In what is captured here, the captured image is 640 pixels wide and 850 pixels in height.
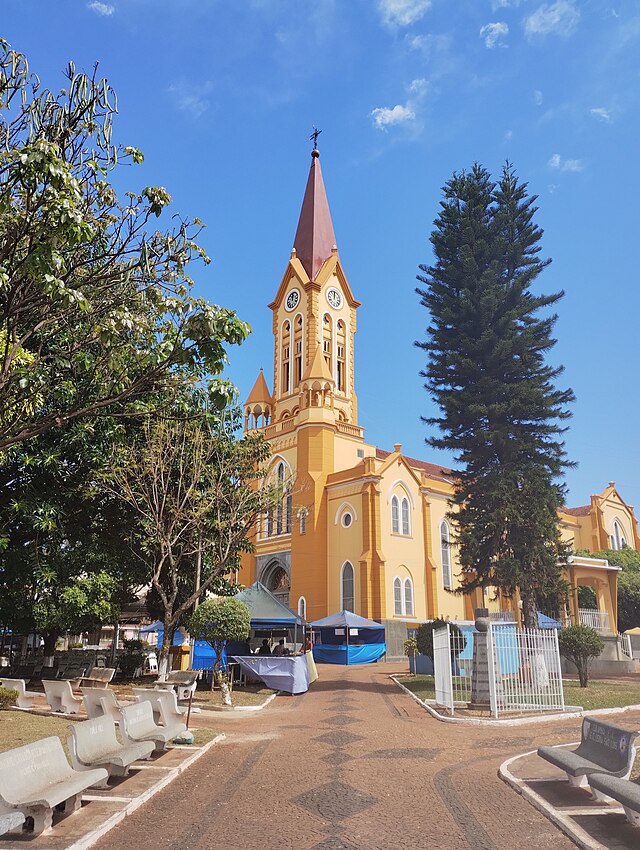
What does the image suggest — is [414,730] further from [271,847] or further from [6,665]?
Answer: [6,665]

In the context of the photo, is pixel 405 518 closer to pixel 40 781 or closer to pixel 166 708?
pixel 166 708

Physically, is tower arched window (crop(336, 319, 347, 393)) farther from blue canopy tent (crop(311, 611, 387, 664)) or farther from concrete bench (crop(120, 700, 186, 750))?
concrete bench (crop(120, 700, 186, 750))

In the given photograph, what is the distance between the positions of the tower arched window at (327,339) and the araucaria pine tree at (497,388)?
20.9 metres

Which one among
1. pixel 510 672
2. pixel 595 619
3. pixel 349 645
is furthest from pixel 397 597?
pixel 510 672

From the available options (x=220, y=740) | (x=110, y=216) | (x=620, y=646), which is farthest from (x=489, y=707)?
(x=620, y=646)

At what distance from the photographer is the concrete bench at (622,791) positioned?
5.38 meters

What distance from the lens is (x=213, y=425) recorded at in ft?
65.8

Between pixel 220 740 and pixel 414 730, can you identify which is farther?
pixel 414 730

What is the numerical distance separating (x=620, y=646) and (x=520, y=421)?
39.9 ft

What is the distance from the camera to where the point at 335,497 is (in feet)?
128

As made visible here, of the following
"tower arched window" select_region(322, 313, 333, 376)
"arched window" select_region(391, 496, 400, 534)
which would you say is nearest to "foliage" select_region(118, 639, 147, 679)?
"arched window" select_region(391, 496, 400, 534)

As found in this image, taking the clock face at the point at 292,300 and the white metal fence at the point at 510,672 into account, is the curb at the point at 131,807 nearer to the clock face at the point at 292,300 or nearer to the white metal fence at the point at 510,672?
Result: the white metal fence at the point at 510,672

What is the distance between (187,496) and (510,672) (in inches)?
345

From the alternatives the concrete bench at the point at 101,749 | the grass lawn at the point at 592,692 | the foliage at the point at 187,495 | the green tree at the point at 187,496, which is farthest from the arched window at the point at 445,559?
the concrete bench at the point at 101,749
